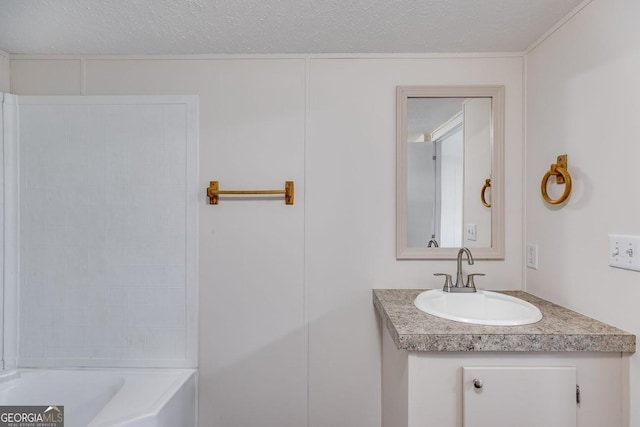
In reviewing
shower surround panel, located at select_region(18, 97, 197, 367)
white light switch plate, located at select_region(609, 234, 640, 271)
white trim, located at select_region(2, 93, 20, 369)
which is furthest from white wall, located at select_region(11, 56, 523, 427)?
white light switch plate, located at select_region(609, 234, 640, 271)

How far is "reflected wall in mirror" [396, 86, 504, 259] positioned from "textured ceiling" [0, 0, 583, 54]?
27cm

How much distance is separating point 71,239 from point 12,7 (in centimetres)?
109

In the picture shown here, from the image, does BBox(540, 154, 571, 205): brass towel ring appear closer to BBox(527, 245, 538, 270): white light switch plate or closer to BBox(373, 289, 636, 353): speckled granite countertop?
BBox(527, 245, 538, 270): white light switch plate

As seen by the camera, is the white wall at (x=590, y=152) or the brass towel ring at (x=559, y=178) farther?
the brass towel ring at (x=559, y=178)

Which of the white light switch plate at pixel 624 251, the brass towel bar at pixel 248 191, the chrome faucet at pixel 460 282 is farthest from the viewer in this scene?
the brass towel bar at pixel 248 191

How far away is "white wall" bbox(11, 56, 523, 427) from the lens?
6.16ft

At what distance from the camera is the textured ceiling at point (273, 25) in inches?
57.2

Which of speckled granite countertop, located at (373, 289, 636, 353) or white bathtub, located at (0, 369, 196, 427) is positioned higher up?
speckled granite countertop, located at (373, 289, 636, 353)

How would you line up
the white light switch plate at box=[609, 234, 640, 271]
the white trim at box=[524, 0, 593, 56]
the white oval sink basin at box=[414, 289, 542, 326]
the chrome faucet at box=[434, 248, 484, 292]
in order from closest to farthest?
the white light switch plate at box=[609, 234, 640, 271] → the white trim at box=[524, 0, 593, 56] → the white oval sink basin at box=[414, 289, 542, 326] → the chrome faucet at box=[434, 248, 484, 292]

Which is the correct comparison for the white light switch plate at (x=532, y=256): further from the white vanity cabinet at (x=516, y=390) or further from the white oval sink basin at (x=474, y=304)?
the white vanity cabinet at (x=516, y=390)

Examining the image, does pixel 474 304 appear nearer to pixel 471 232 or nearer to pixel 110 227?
pixel 471 232

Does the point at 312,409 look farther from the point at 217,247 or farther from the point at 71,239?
the point at 71,239

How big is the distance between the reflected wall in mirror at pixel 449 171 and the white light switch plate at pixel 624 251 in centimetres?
61

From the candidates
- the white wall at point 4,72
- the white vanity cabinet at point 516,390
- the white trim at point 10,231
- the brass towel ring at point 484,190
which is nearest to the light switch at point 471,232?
the brass towel ring at point 484,190
